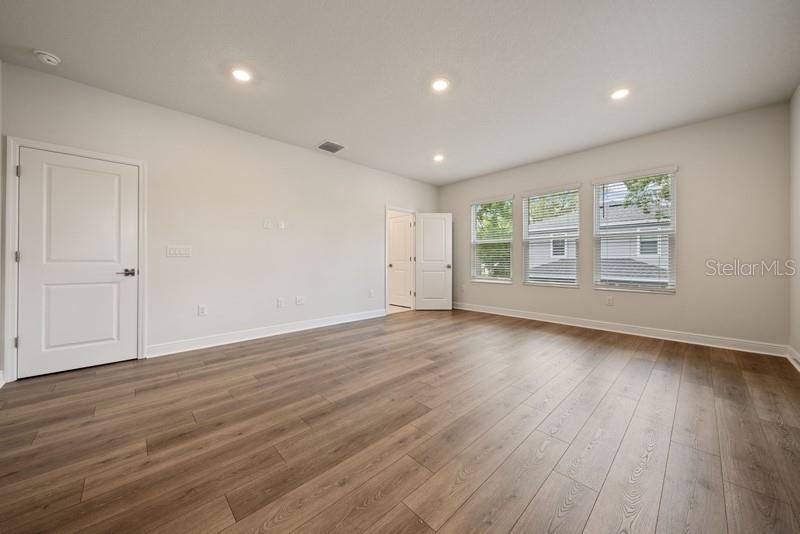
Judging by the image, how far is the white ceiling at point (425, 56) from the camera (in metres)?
2.04

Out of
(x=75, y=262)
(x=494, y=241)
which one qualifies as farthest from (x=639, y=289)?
(x=75, y=262)

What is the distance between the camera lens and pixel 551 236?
4.96 metres

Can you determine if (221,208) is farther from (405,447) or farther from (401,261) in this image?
(401,261)

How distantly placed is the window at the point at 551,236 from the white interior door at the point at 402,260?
2.37 m

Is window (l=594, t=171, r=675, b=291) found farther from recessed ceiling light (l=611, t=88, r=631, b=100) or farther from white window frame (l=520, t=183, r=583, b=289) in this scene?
recessed ceiling light (l=611, t=88, r=631, b=100)

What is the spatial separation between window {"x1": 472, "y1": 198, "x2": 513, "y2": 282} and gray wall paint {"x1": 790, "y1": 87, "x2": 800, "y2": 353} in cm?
318

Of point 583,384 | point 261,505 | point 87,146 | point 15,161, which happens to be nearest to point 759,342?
point 583,384

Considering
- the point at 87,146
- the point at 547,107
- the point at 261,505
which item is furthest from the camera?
the point at 547,107

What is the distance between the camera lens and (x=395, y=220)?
7.01 m

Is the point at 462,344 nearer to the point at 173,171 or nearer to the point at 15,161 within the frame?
the point at 173,171

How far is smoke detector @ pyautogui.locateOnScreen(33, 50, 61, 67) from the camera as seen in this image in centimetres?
241

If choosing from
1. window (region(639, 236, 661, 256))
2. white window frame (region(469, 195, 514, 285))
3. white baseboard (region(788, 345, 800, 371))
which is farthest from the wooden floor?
white window frame (region(469, 195, 514, 285))

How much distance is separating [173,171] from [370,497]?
3.89 metres

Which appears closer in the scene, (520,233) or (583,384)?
(583,384)
